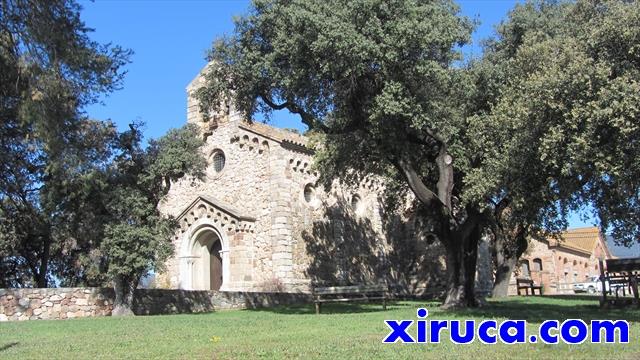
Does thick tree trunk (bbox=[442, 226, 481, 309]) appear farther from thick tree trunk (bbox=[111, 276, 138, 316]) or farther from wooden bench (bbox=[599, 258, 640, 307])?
thick tree trunk (bbox=[111, 276, 138, 316])

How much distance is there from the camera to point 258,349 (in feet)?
29.3

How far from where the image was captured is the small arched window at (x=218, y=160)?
96.8 ft

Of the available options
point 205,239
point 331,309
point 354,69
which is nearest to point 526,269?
point 205,239

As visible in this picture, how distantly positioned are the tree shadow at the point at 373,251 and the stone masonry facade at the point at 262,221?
0.06m

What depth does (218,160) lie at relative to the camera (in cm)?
2970

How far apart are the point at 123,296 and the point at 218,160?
11.2m

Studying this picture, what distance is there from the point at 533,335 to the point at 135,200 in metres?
13.6

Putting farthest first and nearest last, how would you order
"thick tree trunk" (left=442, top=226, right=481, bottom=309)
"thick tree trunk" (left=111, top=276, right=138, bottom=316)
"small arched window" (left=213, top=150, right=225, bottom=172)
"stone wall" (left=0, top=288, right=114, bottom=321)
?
"small arched window" (left=213, top=150, right=225, bottom=172) → "thick tree trunk" (left=111, top=276, right=138, bottom=316) → "stone wall" (left=0, top=288, right=114, bottom=321) → "thick tree trunk" (left=442, top=226, right=481, bottom=309)

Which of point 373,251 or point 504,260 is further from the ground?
point 373,251

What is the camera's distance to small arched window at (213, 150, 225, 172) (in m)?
29.5

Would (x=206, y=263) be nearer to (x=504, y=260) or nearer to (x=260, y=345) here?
(x=504, y=260)

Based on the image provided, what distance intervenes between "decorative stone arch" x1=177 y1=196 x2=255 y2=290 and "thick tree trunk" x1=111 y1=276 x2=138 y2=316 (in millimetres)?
7492

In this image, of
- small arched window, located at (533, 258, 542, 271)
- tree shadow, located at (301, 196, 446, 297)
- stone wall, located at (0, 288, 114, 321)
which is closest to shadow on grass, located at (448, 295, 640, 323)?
tree shadow, located at (301, 196, 446, 297)

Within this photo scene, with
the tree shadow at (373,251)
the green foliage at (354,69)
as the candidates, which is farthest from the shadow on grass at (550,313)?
the tree shadow at (373,251)
